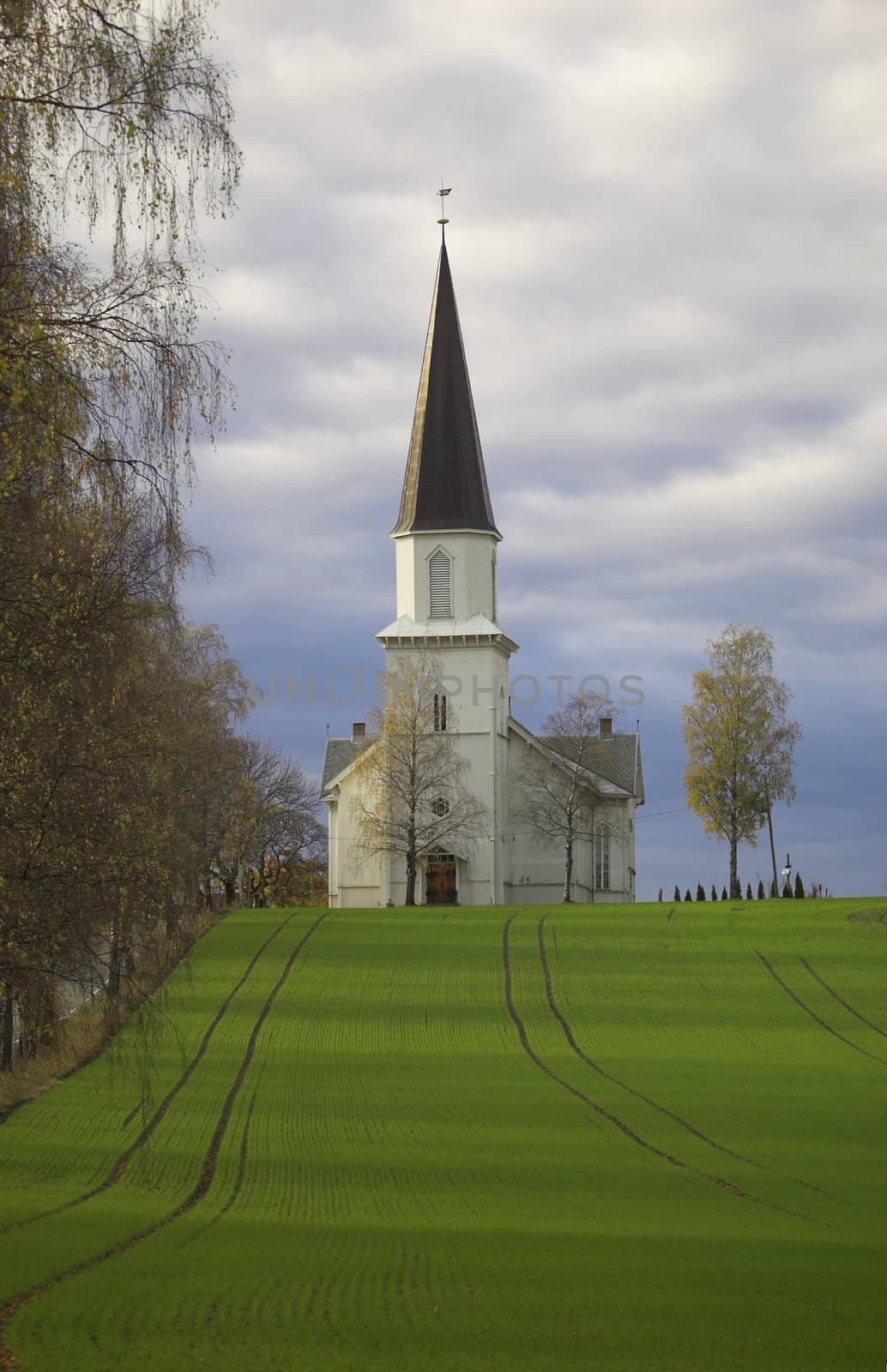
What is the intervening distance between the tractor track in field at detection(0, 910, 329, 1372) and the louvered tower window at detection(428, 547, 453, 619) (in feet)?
98.5

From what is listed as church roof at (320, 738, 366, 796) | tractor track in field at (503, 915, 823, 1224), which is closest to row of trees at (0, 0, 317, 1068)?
tractor track in field at (503, 915, 823, 1224)

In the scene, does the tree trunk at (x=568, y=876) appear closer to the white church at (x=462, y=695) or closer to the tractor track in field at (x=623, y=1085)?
the white church at (x=462, y=695)

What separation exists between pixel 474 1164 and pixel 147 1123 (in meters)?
7.34

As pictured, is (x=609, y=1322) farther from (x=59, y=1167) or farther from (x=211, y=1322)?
(x=59, y=1167)

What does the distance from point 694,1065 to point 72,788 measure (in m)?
24.3

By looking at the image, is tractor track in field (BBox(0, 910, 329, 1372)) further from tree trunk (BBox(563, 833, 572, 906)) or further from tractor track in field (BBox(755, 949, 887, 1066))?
tree trunk (BBox(563, 833, 572, 906))

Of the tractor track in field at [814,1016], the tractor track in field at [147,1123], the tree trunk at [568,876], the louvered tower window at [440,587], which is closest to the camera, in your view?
the tractor track in field at [147,1123]

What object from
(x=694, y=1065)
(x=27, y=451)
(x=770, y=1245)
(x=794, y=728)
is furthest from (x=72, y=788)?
(x=794, y=728)

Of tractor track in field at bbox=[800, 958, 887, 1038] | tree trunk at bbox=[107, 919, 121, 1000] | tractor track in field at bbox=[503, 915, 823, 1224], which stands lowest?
tractor track in field at bbox=[503, 915, 823, 1224]

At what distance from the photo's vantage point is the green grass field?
42.8 ft

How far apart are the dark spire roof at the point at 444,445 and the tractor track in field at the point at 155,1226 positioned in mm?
32574

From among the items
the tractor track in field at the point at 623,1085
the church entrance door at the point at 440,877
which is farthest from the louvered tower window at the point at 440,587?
the tractor track in field at the point at 623,1085

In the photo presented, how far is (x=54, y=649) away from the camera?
13.6 metres

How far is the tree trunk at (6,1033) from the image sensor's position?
20.8m
